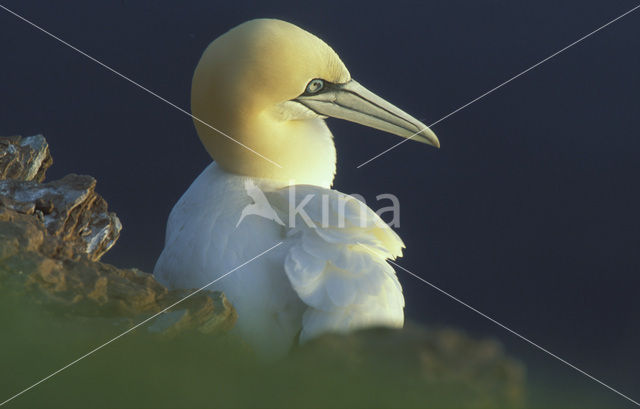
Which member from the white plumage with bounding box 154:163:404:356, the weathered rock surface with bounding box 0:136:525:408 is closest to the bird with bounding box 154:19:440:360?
the white plumage with bounding box 154:163:404:356

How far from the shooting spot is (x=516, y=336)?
17.1 ft

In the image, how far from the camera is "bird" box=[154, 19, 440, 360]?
240 cm

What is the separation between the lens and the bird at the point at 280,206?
2.40 m

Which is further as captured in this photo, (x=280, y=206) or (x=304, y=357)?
(x=280, y=206)

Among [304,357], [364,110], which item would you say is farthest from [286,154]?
[304,357]

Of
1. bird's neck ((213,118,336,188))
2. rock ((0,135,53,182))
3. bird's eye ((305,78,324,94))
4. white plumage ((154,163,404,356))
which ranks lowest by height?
white plumage ((154,163,404,356))

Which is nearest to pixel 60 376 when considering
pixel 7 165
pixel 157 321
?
pixel 157 321

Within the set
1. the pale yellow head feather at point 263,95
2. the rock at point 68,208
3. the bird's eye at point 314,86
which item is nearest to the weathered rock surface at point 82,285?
the rock at point 68,208

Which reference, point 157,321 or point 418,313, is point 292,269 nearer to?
point 157,321

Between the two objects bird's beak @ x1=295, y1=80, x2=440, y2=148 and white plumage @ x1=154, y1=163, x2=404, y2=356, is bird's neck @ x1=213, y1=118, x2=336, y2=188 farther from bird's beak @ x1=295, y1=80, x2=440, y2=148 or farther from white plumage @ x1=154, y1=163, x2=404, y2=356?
white plumage @ x1=154, y1=163, x2=404, y2=356

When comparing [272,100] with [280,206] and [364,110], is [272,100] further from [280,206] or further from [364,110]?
[364,110]

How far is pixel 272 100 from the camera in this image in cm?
295

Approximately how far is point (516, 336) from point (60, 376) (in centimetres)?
465

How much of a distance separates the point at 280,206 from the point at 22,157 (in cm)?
104
